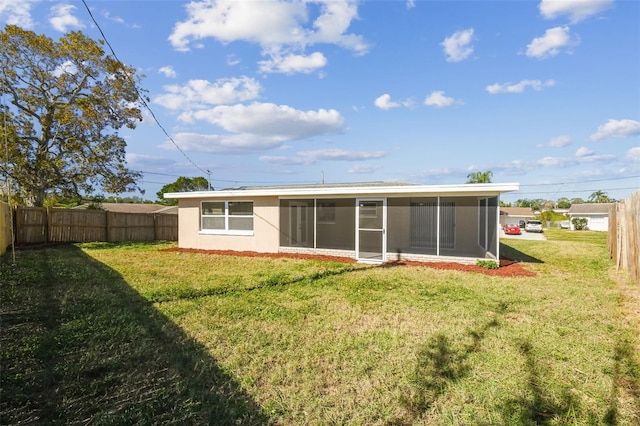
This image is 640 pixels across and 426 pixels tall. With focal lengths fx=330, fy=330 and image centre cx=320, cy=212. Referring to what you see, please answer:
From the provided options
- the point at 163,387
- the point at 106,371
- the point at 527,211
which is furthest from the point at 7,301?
the point at 527,211

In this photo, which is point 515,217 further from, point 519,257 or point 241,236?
point 241,236

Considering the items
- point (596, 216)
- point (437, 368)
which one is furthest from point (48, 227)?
point (596, 216)

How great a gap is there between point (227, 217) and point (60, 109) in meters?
9.71

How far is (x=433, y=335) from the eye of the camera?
419 centimetres

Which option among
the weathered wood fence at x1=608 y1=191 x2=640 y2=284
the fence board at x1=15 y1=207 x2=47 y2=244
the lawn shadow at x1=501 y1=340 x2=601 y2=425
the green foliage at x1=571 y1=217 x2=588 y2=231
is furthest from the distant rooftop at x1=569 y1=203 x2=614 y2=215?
the fence board at x1=15 y1=207 x2=47 y2=244

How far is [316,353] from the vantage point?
3676 millimetres

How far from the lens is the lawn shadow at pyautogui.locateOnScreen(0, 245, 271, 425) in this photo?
2520mm

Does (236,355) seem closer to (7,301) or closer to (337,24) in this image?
(7,301)

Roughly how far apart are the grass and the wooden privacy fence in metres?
9.44

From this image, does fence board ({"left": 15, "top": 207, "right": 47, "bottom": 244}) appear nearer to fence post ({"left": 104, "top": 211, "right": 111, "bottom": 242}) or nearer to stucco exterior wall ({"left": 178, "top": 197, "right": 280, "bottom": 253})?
fence post ({"left": 104, "top": 211, "right": 111, "bottom": 242})

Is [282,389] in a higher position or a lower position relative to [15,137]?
lower

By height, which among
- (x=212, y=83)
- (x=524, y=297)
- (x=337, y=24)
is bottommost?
(x=524, y=297)

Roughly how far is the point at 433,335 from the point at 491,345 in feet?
2.15

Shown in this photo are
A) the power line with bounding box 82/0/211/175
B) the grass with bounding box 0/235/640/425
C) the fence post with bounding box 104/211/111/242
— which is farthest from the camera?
the fence post with bounding box 104/211/111/242
